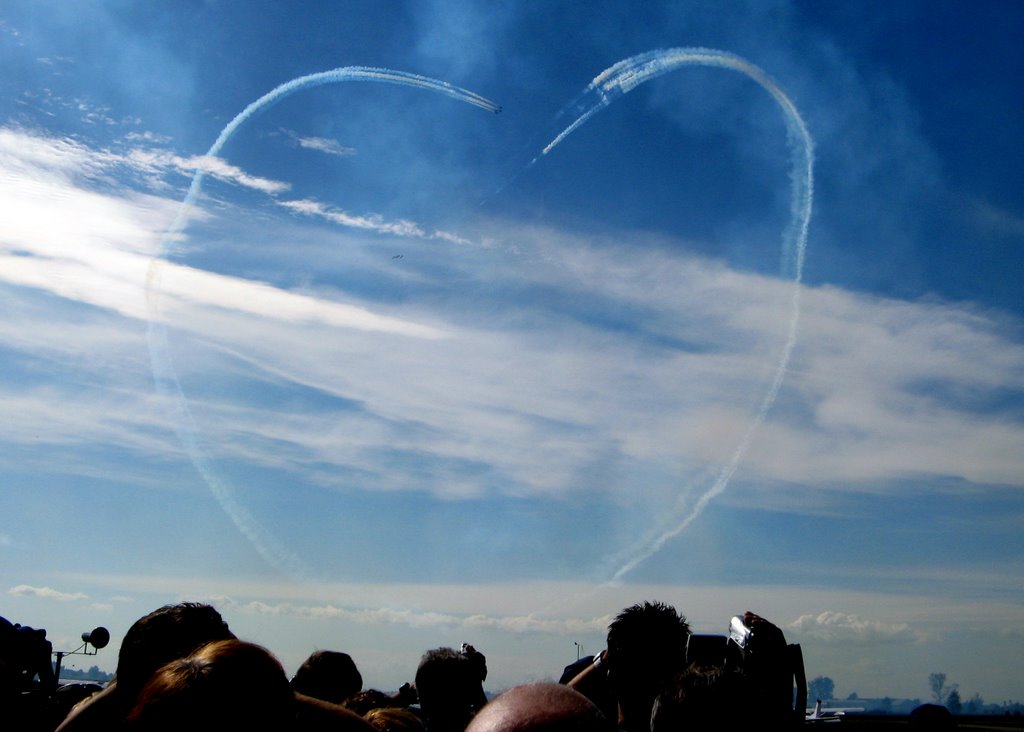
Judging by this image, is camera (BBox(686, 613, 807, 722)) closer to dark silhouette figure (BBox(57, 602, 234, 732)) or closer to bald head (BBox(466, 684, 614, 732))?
bald head (BBox(466, 684, 614, 732))

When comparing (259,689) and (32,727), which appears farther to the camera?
(32,727)

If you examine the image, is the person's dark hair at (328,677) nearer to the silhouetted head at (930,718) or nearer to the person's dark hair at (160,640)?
the person's dark hair at (160,640)

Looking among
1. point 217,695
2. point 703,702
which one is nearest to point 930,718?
point 703,702

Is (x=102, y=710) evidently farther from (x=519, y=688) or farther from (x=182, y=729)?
(x=519, y=688)

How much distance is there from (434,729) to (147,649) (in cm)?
348

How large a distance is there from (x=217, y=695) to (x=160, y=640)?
3.24 metres

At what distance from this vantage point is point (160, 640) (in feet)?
21.2

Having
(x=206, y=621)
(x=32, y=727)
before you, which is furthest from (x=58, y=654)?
(x=206, y=621)

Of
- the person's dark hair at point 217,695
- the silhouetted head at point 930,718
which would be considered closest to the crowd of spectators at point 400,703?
the person's dark hair at point 217,695

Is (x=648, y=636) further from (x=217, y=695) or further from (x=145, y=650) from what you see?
(x=217, y=695)

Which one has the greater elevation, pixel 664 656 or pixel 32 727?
pixel 664 656

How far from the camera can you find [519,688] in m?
3.87

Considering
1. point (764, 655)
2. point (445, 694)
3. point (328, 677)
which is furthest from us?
point (328, 677)

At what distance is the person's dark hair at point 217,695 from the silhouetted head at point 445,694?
5.35 m
